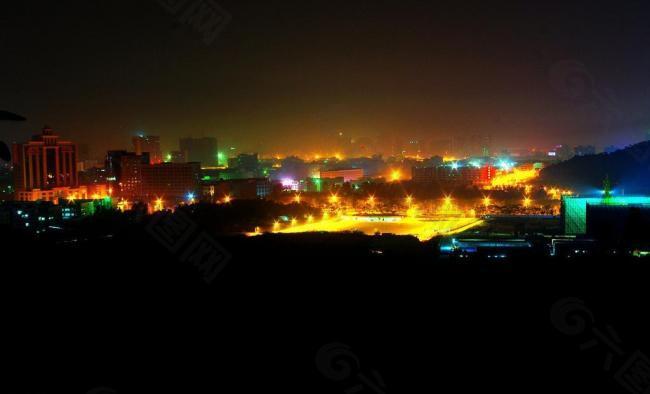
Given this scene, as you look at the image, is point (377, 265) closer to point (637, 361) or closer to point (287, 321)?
point (287, 321)

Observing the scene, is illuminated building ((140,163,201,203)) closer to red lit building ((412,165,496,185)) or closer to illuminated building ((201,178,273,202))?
illuminated building ((201,178,273,202))

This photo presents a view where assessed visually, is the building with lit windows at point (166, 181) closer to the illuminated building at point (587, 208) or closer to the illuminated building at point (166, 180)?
the illuminated building at point (166, 180)

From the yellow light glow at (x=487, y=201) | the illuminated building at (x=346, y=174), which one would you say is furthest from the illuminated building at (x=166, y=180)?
the yellow light glow at (x=487, y=201)

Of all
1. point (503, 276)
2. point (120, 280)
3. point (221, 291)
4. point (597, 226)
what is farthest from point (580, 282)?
point (597, 226)

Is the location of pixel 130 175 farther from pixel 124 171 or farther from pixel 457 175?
pixel 457 175

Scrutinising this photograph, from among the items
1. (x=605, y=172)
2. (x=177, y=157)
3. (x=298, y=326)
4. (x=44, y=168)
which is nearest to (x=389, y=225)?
(x=298, y=326)

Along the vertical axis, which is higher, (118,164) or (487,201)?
(118,164)
